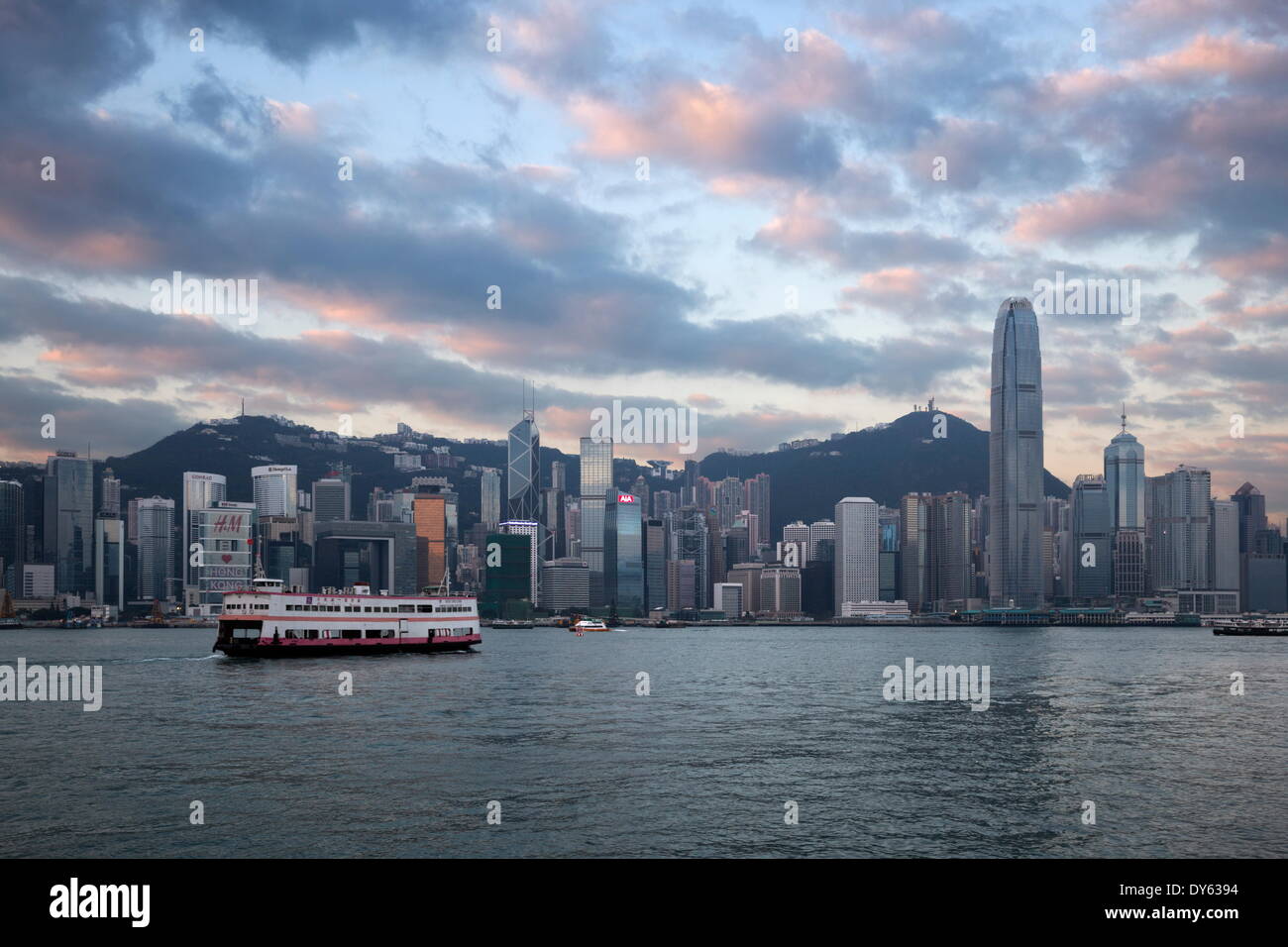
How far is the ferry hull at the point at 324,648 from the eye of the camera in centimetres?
10950

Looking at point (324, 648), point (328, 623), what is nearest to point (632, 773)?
point (324, 648)

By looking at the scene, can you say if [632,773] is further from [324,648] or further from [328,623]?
[328,623]

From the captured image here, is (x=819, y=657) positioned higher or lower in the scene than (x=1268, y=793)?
lower

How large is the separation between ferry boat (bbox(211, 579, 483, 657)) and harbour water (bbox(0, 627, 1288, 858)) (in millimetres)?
25593

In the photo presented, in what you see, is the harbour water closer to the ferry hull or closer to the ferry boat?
the ferry hull

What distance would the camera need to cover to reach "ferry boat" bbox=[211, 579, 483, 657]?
110 meters

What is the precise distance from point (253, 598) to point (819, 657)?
81.2m

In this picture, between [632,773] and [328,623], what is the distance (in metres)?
80.8

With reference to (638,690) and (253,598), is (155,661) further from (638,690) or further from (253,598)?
(638,690)

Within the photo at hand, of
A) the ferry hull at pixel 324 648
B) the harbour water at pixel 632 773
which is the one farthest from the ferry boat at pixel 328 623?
the harbour water at pixel 632 773

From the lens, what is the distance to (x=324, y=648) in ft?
373

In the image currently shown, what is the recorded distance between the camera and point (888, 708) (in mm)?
69938
